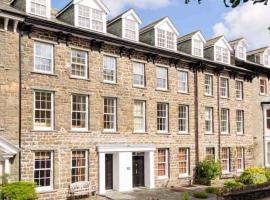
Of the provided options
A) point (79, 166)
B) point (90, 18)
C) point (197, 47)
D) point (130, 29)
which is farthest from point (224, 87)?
point (79, 166)

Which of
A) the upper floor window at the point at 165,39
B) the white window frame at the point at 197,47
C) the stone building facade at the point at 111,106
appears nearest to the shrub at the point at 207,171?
the stone building facade at the point at 111,106

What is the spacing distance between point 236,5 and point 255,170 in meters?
27.9

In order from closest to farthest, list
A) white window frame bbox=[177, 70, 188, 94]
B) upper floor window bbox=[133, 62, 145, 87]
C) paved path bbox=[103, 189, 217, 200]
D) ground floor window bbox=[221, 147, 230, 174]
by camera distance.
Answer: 1. paved path bbox=[103, 189, 217, 200]
2. upper floor window bbox=[133, 62, 145, 87]
3. white window frame bbox=[177, 70, 188, 94]
4. ground floor window bbox=[221, 147, 230, 174]

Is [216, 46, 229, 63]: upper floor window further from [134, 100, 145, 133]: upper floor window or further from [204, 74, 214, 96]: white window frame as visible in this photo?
[134, 100, 145, 133]: upper floor window

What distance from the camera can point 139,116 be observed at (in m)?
29.1

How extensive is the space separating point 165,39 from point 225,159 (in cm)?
1204

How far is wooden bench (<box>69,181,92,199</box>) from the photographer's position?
2403 centimetres

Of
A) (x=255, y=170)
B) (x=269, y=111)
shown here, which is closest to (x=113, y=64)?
(x=255, y=170)

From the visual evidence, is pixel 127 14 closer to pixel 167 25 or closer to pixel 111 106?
pixel 167 25

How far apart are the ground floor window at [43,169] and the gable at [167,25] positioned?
13.7 metres

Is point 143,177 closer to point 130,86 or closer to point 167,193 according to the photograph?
point 167,193

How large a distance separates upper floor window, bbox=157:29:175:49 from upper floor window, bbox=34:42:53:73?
9899mm

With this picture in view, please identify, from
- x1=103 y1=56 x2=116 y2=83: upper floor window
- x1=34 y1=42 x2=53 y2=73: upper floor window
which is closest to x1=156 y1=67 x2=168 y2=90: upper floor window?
x1=103 y1=56 x2=116 y2=83: upper floor window

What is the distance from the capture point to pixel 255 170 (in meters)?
31.5
